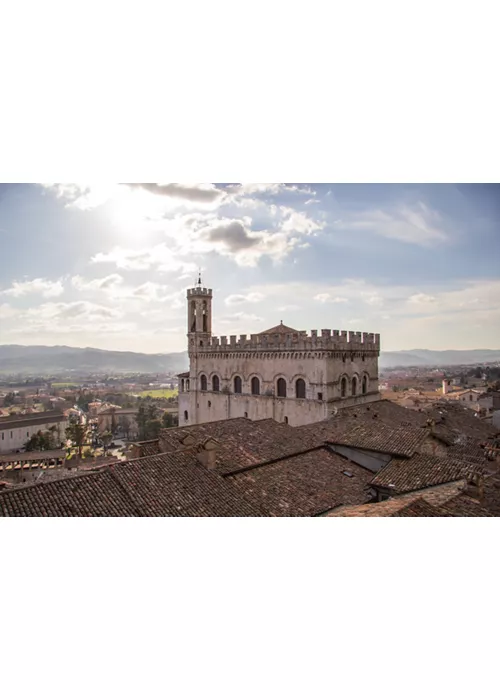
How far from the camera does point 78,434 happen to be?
219 inches

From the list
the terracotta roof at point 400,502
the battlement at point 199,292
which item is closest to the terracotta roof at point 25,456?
the battlement at point 199,292

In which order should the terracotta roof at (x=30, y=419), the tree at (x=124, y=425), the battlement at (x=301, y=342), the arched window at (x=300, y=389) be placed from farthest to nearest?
the arched window at (x=300, y=389), the battlement at (x=301, y=342), the tree at (x=124, y=425), the terracotta roof at (x=30, y=419)

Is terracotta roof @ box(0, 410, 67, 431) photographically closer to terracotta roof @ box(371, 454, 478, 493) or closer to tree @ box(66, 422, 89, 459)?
tree @ box(66, 422, 89, 459)

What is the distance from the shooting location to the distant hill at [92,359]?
16.5ft

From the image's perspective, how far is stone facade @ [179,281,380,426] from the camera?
9.00 metres

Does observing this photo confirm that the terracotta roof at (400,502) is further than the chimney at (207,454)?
No

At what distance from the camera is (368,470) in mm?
5891

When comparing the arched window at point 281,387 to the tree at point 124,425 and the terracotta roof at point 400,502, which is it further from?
the terracotta roof at point 400,502

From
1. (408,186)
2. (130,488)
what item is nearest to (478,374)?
(408,186)

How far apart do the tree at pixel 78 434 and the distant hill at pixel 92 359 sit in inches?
29.0

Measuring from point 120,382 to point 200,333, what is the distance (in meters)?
5.34

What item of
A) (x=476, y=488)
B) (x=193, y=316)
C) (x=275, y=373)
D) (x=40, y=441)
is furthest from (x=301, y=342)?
(x=40, y=441)

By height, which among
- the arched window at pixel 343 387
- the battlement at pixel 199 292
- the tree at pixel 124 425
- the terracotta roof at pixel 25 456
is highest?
the battlement at pixel 199 292

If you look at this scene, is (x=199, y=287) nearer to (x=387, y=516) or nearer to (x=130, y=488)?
(x=130, y=488)
